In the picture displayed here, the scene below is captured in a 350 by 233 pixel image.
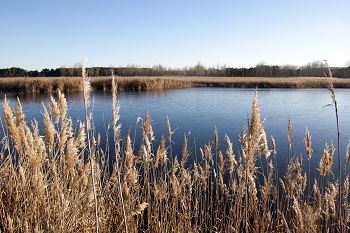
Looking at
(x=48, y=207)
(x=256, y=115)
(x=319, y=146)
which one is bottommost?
(x=319, y=146)

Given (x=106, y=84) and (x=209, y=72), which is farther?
(x=209, y=72)

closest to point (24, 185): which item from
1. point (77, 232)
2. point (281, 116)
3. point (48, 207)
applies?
point (48, 207)

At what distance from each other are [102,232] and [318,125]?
34.0 feet

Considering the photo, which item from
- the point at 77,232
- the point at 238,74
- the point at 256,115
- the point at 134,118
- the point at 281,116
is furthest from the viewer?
the point at 238,74

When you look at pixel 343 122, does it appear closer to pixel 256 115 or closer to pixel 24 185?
pixel 256 115

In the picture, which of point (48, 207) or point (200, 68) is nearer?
point (48, 207)

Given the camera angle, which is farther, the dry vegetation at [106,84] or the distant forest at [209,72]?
the distant forest at [209,72]

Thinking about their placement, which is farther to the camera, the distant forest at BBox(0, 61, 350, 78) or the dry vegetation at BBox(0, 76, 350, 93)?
the distant forest at BBox(0, 61, 350, 78)

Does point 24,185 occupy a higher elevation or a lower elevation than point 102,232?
higher

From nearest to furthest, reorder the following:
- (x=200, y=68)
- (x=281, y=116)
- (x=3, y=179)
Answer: (x=3, y=179)
(x=281, y=116)
(x=200, y=68)

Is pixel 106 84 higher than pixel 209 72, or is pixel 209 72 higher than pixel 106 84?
pixel 209 72

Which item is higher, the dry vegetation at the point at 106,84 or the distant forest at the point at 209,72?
the distant forest at the point at 209,72

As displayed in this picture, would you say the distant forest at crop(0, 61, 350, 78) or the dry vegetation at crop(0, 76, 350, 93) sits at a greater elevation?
the distant forest at crop(0, 61, 350, 78)

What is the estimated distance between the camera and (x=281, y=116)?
12648mm
